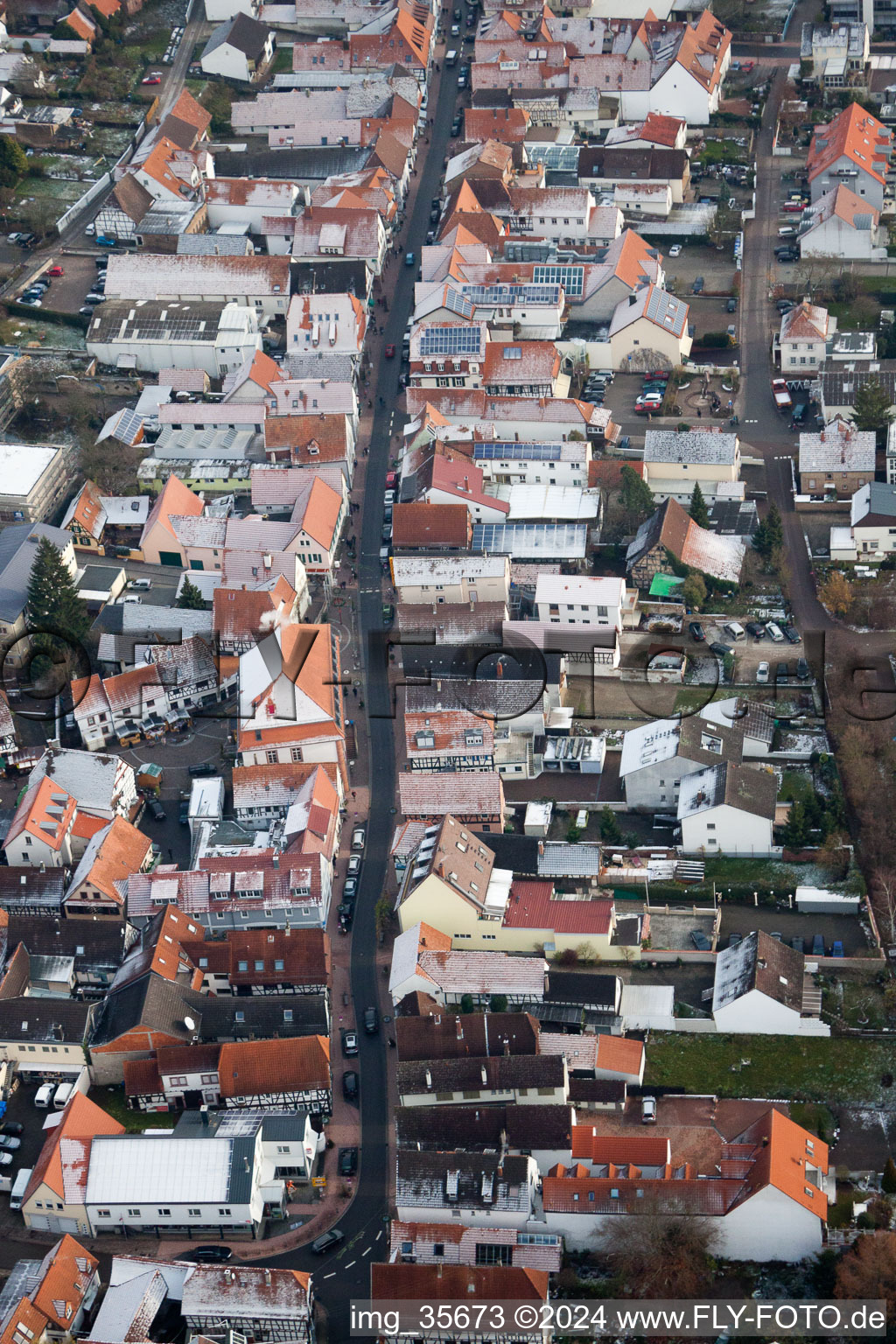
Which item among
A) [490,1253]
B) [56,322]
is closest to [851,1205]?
[490,1253]

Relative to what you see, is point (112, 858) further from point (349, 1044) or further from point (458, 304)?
point (458, 304)

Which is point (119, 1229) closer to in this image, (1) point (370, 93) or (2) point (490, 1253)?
(2) point (490, 1253)

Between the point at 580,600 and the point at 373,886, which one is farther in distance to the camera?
the point at 580,600

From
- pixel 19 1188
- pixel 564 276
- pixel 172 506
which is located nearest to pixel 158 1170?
pixel 19 1188

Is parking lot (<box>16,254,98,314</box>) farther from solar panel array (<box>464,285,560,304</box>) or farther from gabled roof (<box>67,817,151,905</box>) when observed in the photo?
gabled roof (<box>67,817,151,905</box>)

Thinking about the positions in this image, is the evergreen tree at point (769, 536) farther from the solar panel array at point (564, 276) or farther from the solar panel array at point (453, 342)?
the solar panel array at point (564, 276)

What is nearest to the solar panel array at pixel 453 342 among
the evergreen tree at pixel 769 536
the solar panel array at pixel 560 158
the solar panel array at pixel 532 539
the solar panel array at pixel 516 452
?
the solar panel array at pixel 516 452
